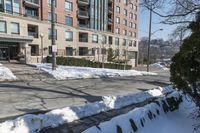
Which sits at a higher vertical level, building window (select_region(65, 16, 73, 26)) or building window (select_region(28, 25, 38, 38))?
building window (select_region(65, 16, 73, 26))

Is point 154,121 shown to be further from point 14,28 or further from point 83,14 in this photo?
point 83,14

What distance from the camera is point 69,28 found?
42781 millimetres

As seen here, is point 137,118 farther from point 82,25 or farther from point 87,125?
point 82,25

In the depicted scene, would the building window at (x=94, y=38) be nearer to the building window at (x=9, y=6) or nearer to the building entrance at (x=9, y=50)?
the building entrance at (x=9, y=50)

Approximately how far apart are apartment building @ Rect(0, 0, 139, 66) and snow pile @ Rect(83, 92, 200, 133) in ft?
73.2

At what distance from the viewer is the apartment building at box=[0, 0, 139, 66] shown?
30.6 m

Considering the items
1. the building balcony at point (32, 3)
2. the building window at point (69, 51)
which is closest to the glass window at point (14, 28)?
the building balcony at point (32, 3)

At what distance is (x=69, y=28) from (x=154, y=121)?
37494 millimetres

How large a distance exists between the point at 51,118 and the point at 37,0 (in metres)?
34.0

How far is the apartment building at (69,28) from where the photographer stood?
30641mm

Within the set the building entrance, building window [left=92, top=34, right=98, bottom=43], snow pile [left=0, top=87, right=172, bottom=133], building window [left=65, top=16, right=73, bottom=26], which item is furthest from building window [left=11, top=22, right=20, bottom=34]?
snow pile [left=0, top=87, right=172, bottom=133]

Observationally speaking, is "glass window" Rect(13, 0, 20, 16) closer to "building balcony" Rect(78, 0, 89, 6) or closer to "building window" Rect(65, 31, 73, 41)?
"building window" Rect(65, 31, 73, 41)

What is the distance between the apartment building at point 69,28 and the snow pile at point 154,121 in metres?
22.3

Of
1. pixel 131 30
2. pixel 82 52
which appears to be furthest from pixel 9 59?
pixel 131 30
